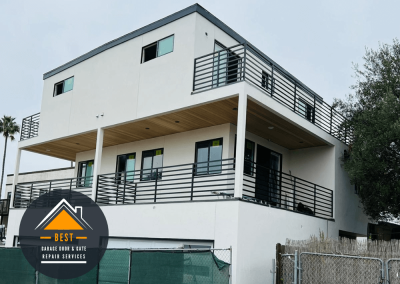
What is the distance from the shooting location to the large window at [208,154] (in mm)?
14977

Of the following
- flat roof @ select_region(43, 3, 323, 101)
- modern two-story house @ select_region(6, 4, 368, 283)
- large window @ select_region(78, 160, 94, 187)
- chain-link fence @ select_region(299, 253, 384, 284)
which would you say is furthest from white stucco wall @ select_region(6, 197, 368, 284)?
large window @ select_region(78, 160, 94, 187)

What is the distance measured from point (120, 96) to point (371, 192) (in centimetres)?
922

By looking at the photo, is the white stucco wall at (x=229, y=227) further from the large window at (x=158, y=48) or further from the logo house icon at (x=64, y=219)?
the large window at (x=158, y=48)

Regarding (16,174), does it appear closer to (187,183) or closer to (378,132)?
(187,183)

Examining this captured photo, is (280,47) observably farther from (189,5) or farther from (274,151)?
(189,5)

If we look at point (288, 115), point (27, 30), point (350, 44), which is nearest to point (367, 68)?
point (288, 115)

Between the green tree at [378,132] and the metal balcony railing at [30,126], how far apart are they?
1311 cm

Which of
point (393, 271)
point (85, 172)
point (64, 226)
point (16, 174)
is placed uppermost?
point (85, 172)

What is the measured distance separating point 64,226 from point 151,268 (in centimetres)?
742

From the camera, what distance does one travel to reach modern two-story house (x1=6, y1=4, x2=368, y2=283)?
1209cm

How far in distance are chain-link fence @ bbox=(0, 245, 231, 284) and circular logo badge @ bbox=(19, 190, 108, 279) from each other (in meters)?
0.65

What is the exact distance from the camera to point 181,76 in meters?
14.1

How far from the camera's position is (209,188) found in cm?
1463

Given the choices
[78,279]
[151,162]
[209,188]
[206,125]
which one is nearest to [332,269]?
[209,188]
